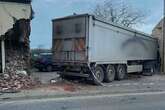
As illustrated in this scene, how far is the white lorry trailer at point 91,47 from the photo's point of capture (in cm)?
1989

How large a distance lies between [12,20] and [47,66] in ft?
38.7

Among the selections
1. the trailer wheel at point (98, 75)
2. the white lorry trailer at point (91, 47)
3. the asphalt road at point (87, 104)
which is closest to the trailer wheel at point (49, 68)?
the white lorry trailer at point (91, 47)

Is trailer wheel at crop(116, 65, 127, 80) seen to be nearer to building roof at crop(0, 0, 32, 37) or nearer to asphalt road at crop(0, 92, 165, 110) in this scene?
building roof at crop(0, 0, 32, 37)

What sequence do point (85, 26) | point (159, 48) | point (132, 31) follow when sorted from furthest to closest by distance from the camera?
point (159, 48), point (132, 31), point (85, 26)

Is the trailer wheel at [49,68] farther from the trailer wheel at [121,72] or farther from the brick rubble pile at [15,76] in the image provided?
the brick rubble pile at [15,76]

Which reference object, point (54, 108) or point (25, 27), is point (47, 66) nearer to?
point (25, 27)

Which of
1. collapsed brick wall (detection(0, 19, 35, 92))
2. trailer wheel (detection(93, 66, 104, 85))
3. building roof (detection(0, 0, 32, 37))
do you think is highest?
building roof (detection(0, 0, 32, 37))

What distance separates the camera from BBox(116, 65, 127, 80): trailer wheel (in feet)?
76.5

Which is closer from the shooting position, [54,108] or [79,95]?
[54,108]

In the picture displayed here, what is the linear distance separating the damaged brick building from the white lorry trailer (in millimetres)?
1702

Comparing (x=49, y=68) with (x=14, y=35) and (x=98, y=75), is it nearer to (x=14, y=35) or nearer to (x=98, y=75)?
(x=14, y=35)

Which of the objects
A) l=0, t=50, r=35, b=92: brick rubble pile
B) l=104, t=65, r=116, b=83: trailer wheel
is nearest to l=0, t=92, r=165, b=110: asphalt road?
l=0, t=50, r=35, b=92: brick rubble pile

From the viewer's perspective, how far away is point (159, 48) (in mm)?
30734

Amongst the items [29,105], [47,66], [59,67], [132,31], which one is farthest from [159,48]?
[29,105]
